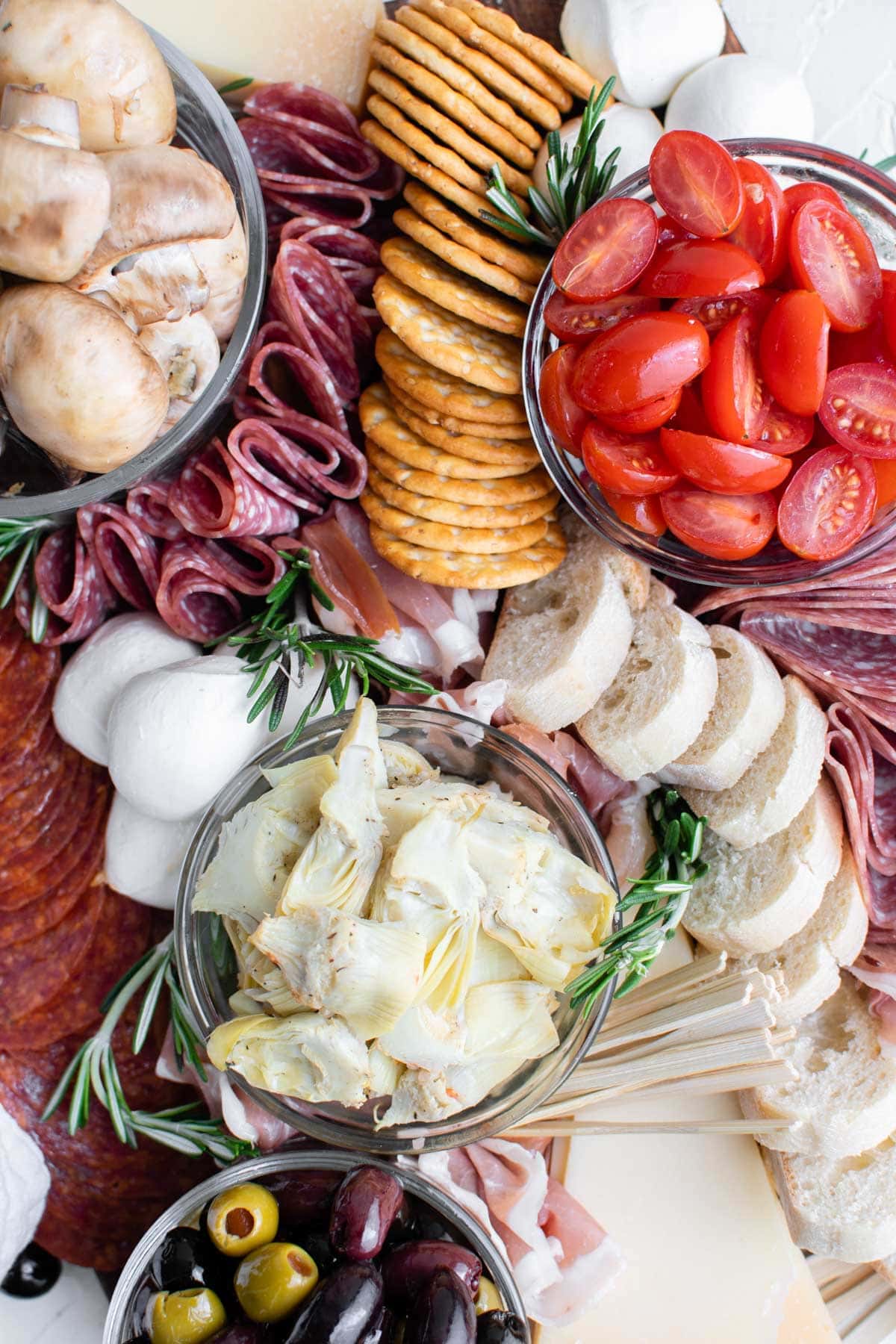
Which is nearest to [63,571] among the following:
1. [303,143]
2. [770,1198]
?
[303,143]

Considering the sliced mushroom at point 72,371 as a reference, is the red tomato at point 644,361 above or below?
above

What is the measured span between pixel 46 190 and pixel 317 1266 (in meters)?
1.02

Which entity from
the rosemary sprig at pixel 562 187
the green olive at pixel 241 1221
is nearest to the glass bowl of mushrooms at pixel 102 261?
the rosemary sprig at pixel 562 187

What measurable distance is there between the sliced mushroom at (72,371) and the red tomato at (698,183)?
54cm

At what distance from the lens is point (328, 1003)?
0.87 metres

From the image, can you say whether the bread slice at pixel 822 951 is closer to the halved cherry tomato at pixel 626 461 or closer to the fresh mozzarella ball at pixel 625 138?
the halved cherry tomato at pixel 626 461

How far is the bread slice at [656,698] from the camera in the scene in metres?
1.11

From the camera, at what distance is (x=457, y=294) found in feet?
3.52

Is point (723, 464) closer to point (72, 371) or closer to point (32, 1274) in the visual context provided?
point (72, 371)

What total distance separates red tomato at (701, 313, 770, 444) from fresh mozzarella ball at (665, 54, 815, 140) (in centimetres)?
28

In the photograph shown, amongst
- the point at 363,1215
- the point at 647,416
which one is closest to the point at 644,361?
the point at 647,416

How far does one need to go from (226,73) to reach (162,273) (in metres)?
0.38

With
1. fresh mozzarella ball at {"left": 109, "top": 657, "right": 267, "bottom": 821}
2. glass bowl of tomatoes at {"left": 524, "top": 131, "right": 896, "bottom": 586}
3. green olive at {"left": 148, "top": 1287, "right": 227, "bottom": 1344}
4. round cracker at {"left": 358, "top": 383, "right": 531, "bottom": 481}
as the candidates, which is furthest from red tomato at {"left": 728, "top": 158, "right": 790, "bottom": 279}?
green olive at {"left": 148, "top": 1287, "right": 227, "bottom": 1344}

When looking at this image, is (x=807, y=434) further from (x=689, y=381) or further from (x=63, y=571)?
(x=63, y=571)
